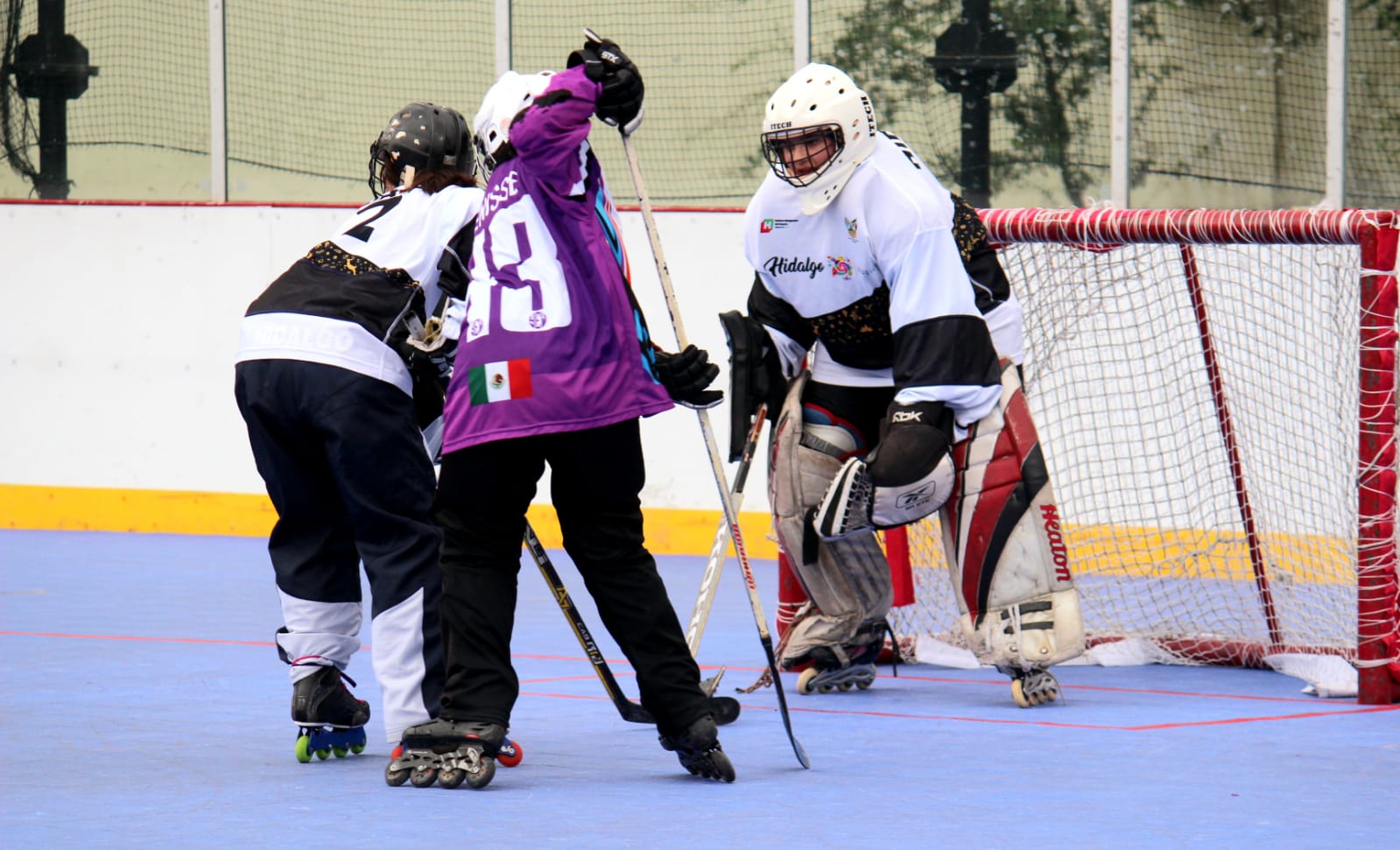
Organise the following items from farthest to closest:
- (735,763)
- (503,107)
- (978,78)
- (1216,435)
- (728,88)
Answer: (728,88)
(978,78)
(1216,435)
(735,763)
(503,107)

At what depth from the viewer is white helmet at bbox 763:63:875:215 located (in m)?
4.37

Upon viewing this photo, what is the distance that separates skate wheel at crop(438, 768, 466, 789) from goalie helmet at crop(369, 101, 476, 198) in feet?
3.81

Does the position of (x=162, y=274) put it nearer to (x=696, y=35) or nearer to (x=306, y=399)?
(x=696, y=35)

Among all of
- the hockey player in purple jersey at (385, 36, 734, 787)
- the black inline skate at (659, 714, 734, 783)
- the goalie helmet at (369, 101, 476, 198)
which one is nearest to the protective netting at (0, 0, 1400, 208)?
the goalie helmet at (369, 101, 476, 198)

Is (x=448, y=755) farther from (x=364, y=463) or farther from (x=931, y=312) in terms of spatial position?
(x=931, y=312)

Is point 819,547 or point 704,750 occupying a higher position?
point 819,547

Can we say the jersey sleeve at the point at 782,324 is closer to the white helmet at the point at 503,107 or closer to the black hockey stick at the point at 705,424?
the black hockey stick at the point at 705,424

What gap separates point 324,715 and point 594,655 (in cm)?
55

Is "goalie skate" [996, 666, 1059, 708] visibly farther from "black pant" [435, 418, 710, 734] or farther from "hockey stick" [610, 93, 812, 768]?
"black pant" [435, 418, 710, 734]

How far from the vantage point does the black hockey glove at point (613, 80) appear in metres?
3.51

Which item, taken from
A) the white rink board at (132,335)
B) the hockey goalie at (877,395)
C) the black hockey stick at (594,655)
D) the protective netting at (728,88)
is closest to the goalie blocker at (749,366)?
the hockey goalie at (877,395)

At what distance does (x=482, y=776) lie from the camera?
347 cm

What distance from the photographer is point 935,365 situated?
4258 mm

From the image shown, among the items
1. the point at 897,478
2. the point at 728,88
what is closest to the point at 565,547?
the point at 897,478
